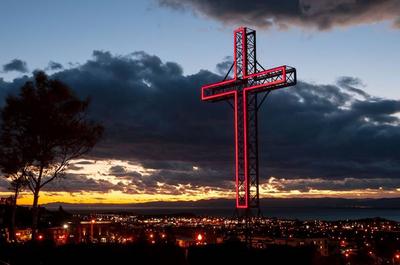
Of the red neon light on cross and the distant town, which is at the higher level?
the red neon light on cross

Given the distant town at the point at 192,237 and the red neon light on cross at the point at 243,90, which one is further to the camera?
the red neon light on cross at the point at 243,90

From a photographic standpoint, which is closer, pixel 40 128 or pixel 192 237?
pixel 40 128

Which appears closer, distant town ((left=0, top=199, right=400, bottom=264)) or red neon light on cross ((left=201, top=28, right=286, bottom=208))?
distant town ((left=0, top=199, right=400, bottom=264))

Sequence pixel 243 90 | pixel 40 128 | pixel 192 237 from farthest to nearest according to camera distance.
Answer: pixel 192 237 < pixel 243 90 < pixel 40 128

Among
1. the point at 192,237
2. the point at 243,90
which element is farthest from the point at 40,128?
the point at 192,237

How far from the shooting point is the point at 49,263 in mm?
19062

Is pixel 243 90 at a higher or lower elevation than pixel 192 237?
higher

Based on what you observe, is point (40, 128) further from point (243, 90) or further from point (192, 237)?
point (192, 237)

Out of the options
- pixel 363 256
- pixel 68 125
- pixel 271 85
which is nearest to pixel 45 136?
pixel 68 125

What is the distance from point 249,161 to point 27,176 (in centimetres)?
1634

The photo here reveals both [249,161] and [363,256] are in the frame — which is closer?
[249,161]

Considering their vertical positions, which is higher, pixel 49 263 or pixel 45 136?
pixel 45 136

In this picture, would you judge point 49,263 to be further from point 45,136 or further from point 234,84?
point 234,84

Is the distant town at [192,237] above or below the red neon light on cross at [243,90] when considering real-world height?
below
